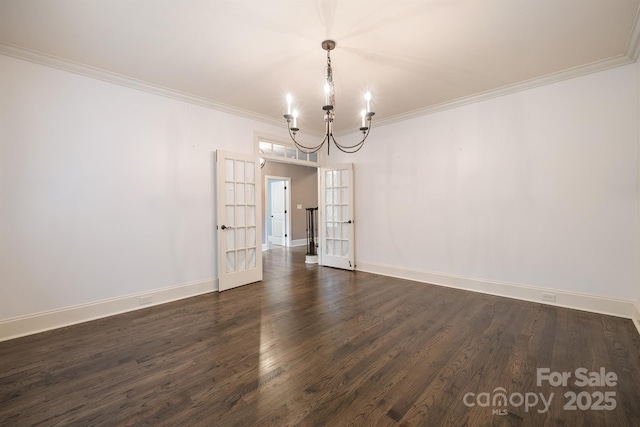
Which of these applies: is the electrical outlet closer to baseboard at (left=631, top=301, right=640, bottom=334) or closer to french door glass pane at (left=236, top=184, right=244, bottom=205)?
french door glass pane at (left=236, top=184, right=244, bottom=205)

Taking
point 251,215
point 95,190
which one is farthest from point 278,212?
point 95,190

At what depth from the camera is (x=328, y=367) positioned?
2.08m

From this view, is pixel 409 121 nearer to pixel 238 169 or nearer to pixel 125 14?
pixel 238 169

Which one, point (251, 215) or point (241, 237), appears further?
point (251, 215)

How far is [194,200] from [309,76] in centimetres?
238

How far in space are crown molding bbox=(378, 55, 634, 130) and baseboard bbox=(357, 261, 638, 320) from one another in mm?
2619

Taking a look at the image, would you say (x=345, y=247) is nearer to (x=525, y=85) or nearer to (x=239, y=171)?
(x=239, y=171)

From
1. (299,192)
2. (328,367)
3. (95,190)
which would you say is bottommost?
(328,367)

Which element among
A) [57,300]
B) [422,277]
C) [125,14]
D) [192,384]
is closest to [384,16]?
[125,14]

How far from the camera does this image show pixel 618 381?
1.89 meters

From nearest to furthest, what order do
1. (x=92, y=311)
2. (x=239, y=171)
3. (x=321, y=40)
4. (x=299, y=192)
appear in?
1. (x=321, y=40)
2. (x=92, y=311)
3. (x=239, y=171)
4. (x=299, y=192)

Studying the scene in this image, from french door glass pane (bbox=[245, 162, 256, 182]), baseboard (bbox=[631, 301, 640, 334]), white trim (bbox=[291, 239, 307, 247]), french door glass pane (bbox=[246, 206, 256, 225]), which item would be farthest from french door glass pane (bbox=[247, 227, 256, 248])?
baseboard (bbox=[631, 301, 640, 334])

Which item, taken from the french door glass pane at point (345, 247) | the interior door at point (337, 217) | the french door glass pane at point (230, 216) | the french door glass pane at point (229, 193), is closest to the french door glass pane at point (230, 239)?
the french door glass pane at point (230, 216)

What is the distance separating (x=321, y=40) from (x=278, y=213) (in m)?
6.85
